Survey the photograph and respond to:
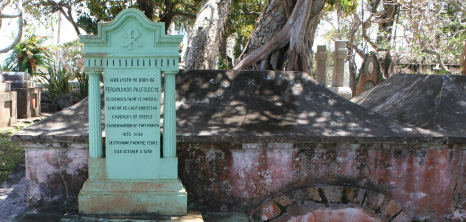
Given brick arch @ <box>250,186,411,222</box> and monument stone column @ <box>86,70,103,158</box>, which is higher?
monument stone column @ <box>86,70,103,158</box>

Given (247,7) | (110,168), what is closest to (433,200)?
(110,168)

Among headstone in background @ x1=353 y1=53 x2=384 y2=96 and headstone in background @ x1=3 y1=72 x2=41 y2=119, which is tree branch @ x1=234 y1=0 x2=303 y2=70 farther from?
headstone in background @ x1=3 y1=72 x2=41 y2=119

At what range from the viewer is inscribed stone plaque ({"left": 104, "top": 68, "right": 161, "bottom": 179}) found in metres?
3.82

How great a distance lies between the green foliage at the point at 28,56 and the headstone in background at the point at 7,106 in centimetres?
1187

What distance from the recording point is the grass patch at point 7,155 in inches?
249

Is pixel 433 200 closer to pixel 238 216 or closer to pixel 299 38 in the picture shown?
pixel 238 216

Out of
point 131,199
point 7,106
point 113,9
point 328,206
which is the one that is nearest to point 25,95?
point 7,106

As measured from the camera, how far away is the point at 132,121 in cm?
385

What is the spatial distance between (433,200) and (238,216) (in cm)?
191

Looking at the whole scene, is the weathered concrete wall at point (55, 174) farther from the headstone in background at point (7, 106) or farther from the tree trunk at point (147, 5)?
the tree trunk at point (147, 5)

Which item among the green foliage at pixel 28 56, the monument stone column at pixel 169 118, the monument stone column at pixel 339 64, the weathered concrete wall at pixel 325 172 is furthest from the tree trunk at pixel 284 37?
the green foliage at pixel 28 56

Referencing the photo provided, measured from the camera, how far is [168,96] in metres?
3.78

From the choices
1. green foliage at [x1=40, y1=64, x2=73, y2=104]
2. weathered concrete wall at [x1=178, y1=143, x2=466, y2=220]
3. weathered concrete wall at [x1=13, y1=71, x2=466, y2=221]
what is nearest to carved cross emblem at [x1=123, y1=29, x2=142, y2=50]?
weathered concrete wall at [x1=13, y1=71, x2=466, y2=221]

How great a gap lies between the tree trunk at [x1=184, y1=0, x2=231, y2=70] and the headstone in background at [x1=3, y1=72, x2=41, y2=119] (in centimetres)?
604
